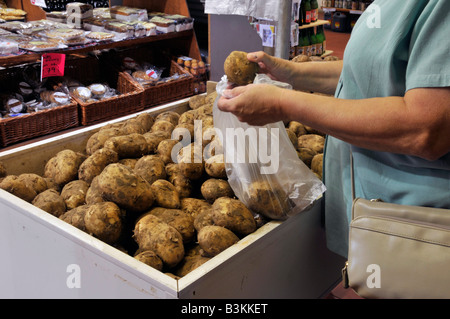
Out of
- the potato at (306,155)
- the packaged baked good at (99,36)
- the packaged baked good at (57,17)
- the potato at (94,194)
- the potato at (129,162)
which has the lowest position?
the potato at (94,194)

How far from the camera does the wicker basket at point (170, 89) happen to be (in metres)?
3.70

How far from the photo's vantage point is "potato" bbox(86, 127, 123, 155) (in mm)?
1910

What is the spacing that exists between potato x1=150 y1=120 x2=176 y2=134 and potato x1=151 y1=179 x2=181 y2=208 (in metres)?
0.47

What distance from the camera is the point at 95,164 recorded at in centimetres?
170

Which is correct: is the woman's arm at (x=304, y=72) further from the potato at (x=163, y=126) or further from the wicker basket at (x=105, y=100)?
the wicker basket at (x=105, y=100)

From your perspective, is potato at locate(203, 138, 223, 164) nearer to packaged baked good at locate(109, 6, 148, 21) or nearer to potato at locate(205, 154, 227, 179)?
potato at locate(205, 154, 227, 179)

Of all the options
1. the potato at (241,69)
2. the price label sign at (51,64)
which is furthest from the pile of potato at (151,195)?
the price label sign at (51,64)

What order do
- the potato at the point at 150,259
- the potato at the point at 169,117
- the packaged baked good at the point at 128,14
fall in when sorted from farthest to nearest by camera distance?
the packaged baked good at the point at 128,14
the potato at the point at 169,117
the potato at the point at 150,259

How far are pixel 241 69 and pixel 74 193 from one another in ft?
2.43

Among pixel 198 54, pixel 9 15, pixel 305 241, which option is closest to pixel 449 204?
pixel 305 241

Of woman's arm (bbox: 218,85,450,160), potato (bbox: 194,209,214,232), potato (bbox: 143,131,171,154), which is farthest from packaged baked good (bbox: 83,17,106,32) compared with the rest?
woman's arm (bbox: 218,85,450,160)

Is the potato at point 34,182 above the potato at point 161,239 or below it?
above

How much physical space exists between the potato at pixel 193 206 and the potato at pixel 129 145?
34 cm
